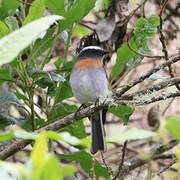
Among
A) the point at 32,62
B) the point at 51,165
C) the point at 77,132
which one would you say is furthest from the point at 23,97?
the point at 51,165

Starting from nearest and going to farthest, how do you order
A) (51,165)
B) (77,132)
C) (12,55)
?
(51,165) → (12,55) → (77,132)

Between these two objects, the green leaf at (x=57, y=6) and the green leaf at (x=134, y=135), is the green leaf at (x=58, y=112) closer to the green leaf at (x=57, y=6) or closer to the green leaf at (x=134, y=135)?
the green leaf at (x=57, y=6)

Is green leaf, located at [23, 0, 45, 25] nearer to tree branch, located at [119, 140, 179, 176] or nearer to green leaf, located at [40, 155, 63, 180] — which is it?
tree branch, located at [119, 140, 179, 176]

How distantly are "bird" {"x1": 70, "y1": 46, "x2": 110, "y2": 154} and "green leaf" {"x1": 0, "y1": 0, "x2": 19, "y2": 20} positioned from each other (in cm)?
77

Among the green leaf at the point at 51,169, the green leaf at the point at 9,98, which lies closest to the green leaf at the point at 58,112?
the green leaf at the point at 9,98

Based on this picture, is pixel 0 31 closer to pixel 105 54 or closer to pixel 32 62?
pixel 32 62

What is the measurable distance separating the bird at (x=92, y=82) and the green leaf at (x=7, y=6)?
0.77 meters

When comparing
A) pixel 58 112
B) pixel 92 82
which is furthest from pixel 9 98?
pixel 92 82

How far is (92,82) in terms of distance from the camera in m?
3.62

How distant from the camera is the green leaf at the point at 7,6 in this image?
2613mm

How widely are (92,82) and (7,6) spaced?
1.15 meters

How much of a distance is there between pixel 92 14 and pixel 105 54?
3.61 ft

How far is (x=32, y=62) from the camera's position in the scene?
2746 millimetres

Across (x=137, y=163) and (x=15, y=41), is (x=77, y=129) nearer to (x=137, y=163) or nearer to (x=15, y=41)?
(x=137, y=163)
